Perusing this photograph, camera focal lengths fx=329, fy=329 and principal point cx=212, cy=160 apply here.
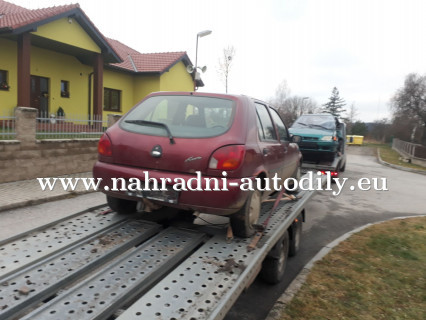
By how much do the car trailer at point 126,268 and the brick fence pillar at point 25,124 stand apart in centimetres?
544

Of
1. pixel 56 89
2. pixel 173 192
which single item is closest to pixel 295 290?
pixel 173 192

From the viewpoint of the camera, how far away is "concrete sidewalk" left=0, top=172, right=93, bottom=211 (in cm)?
632

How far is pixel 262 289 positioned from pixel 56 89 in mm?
15079

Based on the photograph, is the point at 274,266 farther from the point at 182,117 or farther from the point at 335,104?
the point at 335,104

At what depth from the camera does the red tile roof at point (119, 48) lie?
488 inches

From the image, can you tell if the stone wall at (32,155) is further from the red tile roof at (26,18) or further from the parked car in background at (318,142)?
the parked car in background at (318,142)

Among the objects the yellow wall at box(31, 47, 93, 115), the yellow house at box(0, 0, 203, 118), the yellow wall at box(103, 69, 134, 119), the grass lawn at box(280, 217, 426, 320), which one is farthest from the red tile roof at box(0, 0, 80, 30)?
the grass lawn at box(280, 217, 426, 320)

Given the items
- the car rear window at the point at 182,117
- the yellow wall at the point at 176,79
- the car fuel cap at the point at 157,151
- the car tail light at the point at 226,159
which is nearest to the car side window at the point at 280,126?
the car rear window at the point at 182,117

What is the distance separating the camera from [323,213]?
24.5 feet

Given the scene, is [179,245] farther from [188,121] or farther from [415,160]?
[415,160]

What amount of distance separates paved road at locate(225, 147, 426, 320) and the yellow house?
750 centimetres

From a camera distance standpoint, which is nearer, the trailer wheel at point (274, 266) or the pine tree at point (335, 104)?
the trailer wheel at point (274, 266)

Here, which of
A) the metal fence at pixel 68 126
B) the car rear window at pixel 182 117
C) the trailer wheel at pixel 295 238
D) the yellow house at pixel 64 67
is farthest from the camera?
the yellow house at pixel 64 67

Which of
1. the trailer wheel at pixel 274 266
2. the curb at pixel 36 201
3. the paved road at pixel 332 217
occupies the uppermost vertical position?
the trailer wheel at pixel 274 266
